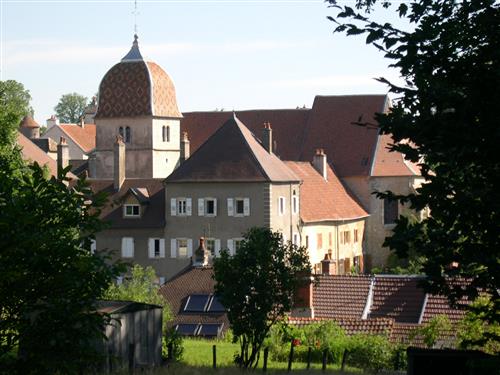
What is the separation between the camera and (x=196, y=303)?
5138 centimetres

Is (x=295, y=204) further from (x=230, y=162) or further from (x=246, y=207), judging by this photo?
(x=230, y=162)

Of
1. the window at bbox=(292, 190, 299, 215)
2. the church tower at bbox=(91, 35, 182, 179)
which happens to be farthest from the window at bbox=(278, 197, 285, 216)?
the church tower at bbox=(91, 35, 182, 179)

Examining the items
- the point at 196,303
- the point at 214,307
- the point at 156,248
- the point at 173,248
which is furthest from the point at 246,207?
the point at 214,307

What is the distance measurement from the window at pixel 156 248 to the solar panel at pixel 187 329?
24969 millimetres

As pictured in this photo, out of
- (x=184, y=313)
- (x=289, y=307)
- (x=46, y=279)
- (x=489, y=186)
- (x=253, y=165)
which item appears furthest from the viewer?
(x=253, y=165)

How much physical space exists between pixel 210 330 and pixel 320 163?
1621 inches

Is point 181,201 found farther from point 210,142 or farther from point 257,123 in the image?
point 257,123

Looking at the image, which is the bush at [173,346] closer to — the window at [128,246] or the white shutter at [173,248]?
the white shutter at [173,248]

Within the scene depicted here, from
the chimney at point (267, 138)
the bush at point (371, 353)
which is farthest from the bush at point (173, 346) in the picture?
the chimney at point (267, 138)

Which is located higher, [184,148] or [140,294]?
[184,148]

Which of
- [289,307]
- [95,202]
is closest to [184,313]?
[289,307]

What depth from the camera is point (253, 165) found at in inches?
2911

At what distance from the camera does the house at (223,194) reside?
7369 centimetres

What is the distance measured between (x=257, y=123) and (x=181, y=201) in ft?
92.4
